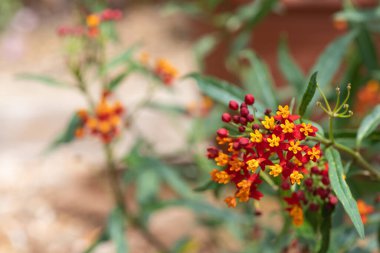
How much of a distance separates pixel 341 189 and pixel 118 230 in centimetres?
82

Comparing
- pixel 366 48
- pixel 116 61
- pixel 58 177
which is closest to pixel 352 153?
pixel 366 48

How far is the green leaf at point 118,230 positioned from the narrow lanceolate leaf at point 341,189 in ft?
2.51

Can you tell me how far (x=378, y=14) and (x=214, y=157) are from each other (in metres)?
0.77

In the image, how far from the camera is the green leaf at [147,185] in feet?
6.34

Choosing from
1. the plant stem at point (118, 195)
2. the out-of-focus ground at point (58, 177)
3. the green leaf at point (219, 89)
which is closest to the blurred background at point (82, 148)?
the out-of-focus ground at point (58, 177)

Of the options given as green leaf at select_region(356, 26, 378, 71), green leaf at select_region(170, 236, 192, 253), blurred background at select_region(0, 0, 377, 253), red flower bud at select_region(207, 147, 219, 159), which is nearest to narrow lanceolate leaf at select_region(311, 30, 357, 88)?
green leaf at select_region(356, 26, 378, 71)

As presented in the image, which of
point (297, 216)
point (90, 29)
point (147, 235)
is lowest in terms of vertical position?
point (297, 216)

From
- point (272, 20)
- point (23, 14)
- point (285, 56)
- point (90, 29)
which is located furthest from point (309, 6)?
point (23, 14)

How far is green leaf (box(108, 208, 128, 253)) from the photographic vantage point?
1550 mm

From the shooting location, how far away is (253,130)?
36.3 inches

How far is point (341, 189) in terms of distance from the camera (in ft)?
3.01

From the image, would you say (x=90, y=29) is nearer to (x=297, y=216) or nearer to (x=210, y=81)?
(x=210, y=81)

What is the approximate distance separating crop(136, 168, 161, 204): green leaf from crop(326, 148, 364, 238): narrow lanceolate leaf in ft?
3.37

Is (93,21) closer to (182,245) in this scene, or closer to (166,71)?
(166,71)
